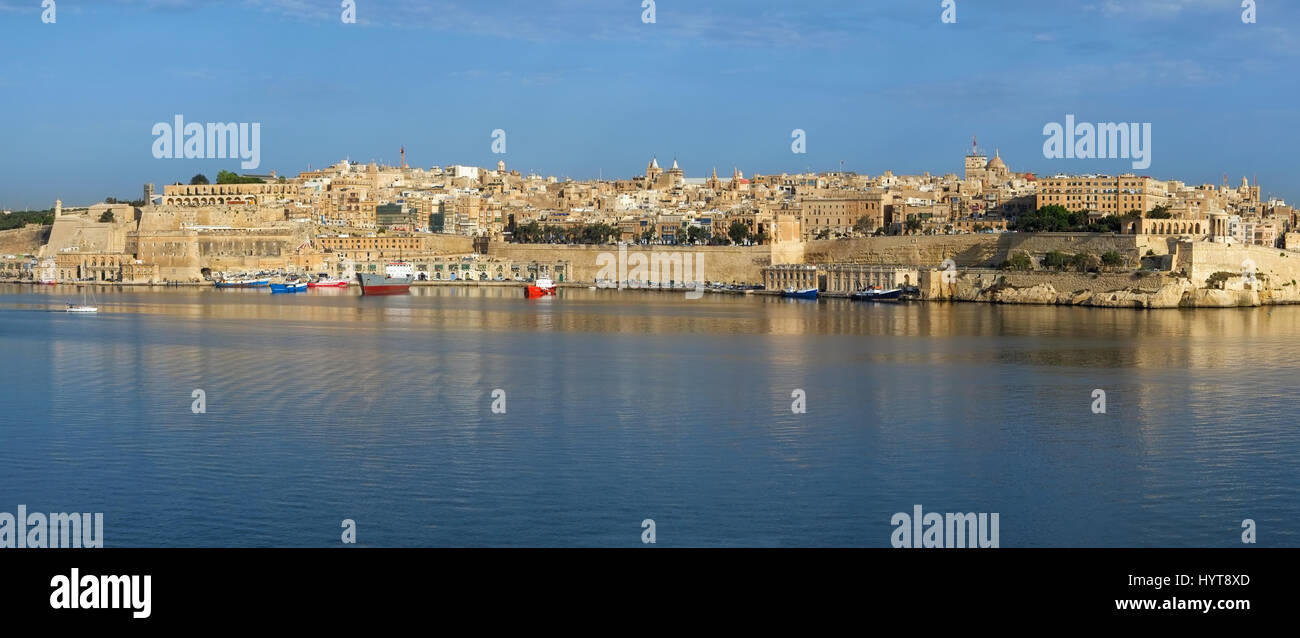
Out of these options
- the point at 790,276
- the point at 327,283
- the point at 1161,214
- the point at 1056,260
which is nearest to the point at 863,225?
the point at 790,276

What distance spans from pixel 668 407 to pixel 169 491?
15.0ft

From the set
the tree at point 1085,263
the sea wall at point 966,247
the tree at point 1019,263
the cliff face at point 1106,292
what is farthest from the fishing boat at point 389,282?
the tree at point 1085,263

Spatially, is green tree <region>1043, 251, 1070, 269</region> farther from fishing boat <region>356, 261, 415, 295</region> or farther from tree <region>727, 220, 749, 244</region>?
fishing boat <region>356, 261, 415, 295</region>

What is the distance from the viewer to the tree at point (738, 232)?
4562 cm

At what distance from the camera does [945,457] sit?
9.24 meters

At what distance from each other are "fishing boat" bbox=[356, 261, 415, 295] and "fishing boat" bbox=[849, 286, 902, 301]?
496 inches

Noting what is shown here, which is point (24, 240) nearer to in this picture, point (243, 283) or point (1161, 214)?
point (243, 283)

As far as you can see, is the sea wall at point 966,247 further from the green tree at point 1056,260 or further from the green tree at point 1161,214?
the green tree at point 1161,214

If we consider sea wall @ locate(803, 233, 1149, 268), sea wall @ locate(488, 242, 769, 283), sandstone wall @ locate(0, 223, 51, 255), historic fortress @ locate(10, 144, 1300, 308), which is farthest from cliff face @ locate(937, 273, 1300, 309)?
sandstone wall @ locate(0, 223, 51, 255)

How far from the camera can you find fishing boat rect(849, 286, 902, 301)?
109 feet

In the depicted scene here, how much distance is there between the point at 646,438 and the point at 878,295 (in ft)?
80.0

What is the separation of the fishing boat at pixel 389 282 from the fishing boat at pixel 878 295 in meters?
12.6
